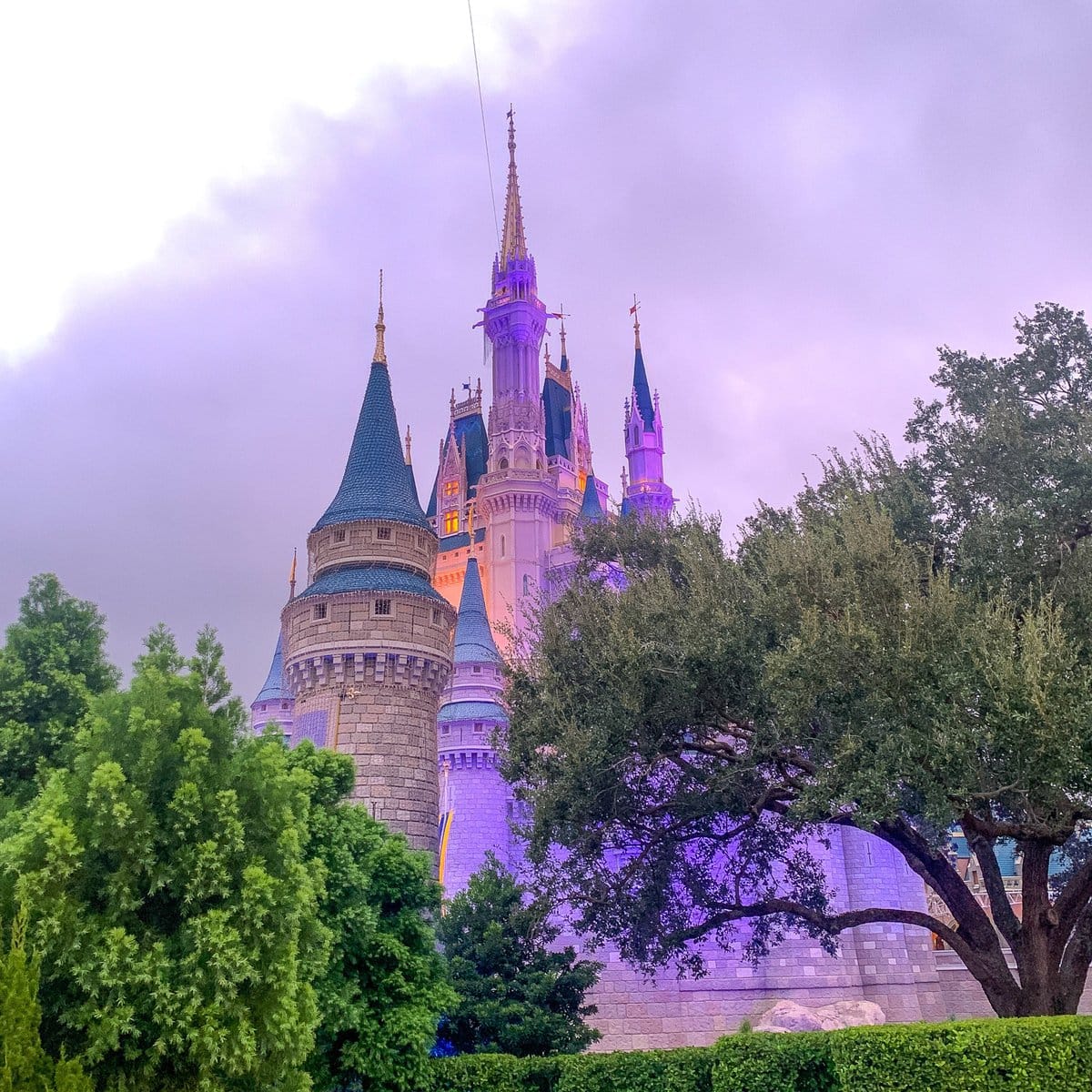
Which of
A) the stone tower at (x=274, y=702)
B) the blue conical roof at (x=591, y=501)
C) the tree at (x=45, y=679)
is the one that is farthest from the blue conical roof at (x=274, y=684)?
the tree at (x=45, y=679)

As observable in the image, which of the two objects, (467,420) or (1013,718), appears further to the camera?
(467,420)

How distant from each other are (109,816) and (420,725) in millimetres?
13607

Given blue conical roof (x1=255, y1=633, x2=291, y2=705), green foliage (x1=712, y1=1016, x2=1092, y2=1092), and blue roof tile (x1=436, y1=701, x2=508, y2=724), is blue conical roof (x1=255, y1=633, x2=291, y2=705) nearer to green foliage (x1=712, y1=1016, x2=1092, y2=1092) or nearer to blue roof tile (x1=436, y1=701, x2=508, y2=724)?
blue roof tile (x1=436, y1=701, x2=508, y2=724)

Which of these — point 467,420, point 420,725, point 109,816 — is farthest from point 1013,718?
point 467,420

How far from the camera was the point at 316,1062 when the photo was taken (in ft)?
54.0

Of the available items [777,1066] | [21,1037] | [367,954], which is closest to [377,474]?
[367,954]

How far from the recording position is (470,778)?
1665 inches

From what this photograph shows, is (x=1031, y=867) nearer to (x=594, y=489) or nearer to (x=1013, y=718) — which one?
(x=1013, y=718)

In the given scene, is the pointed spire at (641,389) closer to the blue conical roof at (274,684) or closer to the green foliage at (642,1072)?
the blue conical roof at (274,684)

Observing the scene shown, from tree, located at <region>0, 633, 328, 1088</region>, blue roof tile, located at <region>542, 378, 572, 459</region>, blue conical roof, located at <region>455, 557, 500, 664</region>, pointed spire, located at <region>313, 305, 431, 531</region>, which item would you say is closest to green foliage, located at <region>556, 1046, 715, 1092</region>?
tree, located at <region>0, 633, 328, 1088</region>

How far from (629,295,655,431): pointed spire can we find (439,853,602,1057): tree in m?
65.1

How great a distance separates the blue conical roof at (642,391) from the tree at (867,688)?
6377 cm

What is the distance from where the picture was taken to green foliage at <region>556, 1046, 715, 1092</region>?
56.3ft

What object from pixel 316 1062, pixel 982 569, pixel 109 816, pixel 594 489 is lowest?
pixel 316 1062
